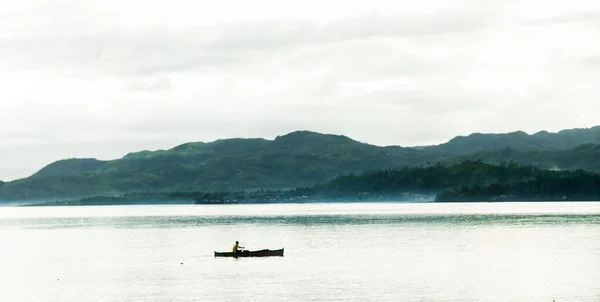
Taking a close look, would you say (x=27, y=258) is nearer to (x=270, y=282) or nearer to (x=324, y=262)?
(x=324, y=262)

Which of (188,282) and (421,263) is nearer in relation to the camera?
(188,282)

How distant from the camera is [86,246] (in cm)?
16988

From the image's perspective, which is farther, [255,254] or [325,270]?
[255,254]

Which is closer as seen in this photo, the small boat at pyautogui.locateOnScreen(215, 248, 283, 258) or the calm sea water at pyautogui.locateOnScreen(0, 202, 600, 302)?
the calm sea water at pyautogui.locateOnScreen(0, 202, 600, 302)

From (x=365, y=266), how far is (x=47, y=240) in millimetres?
A: 101755

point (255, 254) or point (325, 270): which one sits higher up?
point (255, 254)

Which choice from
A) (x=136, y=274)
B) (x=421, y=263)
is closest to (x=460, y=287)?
(x=421, y=263)

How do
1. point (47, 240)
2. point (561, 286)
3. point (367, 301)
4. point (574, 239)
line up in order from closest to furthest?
point (367, 301) < point (561, 286) < point (574, 239) < point (47, 240)

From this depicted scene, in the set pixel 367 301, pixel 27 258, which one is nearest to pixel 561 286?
pixel 367 301

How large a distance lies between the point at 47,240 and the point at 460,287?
4927 inches

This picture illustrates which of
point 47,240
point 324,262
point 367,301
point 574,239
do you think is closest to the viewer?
point 367,301

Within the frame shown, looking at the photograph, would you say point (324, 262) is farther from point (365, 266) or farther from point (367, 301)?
point (367, 301)

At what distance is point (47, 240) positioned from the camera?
195625 mm

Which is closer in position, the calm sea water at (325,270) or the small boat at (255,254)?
the calm sea water at (325,270)
